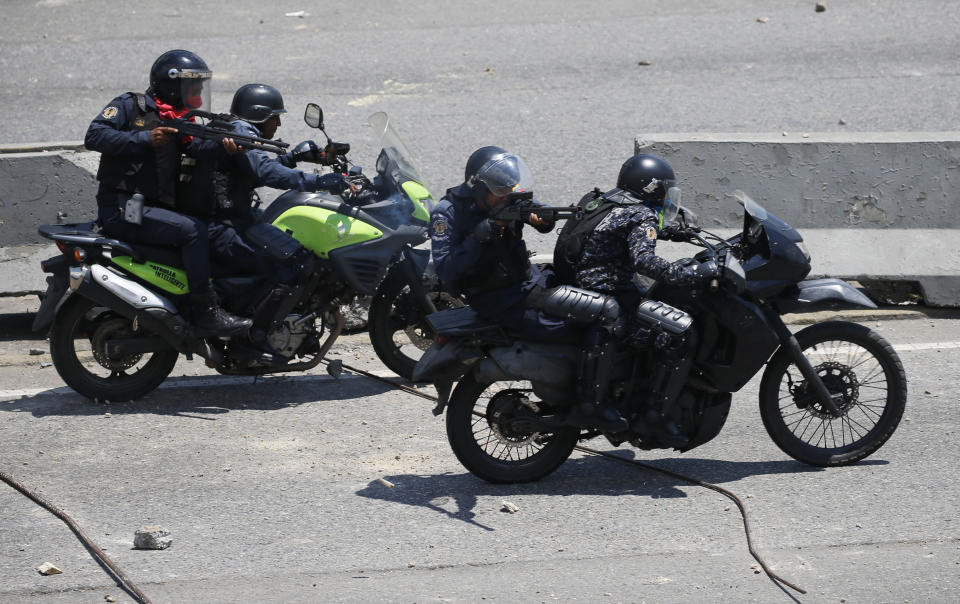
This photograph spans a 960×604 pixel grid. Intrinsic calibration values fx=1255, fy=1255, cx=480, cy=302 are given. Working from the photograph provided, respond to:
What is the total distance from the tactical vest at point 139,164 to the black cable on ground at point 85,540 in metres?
1.87

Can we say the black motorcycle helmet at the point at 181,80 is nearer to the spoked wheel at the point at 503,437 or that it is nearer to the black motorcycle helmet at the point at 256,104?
the black motorcycle helmet at the point at 256,104

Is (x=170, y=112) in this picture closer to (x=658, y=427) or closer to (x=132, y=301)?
(x=132, y=301)

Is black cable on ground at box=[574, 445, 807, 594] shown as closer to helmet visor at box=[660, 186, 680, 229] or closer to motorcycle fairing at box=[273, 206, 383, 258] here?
helmet visor at box=[660, 186, 680, 229]

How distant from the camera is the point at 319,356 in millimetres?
7680

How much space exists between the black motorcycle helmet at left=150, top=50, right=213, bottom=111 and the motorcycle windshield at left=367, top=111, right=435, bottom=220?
1031 mm

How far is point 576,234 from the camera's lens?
611 centimetres

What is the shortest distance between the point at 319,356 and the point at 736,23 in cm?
838

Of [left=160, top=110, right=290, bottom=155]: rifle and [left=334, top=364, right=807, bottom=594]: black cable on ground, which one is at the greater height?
[left=160, top=110, right=290, bottom=155]: rifle

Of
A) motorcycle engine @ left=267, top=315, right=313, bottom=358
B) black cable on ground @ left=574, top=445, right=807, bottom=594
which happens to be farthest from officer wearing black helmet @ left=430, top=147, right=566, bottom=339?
motorcycle engine @ left=267, top=315, right=313, bottom=358

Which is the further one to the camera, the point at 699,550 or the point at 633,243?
the point at 633,243

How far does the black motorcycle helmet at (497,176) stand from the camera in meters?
5.85

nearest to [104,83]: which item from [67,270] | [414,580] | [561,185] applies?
[561,185]

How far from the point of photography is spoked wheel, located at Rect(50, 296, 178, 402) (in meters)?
7.29

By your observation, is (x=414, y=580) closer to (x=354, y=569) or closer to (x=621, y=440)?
(x=354, y=569)
